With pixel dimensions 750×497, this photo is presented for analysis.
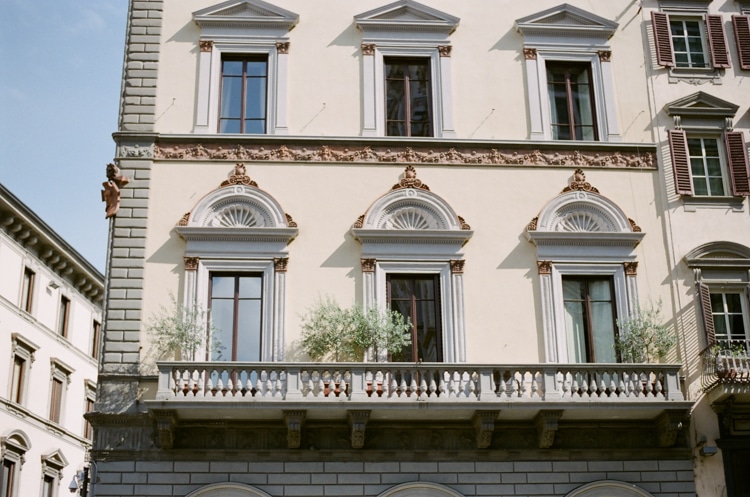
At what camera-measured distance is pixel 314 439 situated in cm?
2014

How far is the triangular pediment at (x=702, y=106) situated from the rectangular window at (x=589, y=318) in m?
4.51

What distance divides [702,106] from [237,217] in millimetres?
10818

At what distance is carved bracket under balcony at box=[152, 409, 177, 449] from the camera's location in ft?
63.7

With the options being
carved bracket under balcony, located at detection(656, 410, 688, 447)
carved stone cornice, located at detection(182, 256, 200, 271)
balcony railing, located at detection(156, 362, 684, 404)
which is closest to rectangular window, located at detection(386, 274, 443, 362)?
balcony railing, located at detection(156, 362, 684, 404)

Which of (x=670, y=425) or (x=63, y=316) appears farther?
(x=63, y=316)

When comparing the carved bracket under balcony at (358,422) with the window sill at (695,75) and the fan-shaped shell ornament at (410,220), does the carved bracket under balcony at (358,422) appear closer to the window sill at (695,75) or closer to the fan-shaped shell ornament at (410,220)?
the fan-shaped shell ornament at (410,220)

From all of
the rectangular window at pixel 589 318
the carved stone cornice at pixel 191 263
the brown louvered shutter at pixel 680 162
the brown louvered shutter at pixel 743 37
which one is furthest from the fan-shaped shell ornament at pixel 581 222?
the carved stone cornice at pixel 191 263

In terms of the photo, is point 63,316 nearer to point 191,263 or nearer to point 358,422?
point 191,263

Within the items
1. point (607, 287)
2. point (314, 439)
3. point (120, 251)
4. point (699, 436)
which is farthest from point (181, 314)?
point (699, 436)

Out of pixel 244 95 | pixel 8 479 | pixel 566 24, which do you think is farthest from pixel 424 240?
pixel 8 479

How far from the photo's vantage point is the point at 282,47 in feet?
77.0

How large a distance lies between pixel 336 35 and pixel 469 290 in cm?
673

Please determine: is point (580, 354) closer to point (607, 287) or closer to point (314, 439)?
point (607, 287)

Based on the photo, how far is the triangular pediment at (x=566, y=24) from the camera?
24.0m
